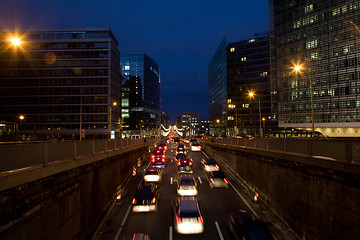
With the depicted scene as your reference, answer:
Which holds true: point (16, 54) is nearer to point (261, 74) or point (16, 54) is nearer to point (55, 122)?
point (55, 122)

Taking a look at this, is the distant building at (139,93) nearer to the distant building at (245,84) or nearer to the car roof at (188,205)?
the distant building at (245,84)

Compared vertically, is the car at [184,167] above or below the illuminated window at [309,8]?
below

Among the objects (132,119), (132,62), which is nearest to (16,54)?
(132,119)

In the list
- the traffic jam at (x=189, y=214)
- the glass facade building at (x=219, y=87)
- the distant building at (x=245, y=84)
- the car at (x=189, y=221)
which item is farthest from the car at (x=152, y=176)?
the glass facade building at (x=219, y=87)

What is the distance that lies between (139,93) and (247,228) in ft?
466

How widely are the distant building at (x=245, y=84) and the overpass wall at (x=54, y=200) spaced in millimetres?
102084

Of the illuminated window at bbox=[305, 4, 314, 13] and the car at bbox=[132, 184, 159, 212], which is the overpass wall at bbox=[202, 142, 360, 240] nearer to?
the car at bbox=[132, 184, 159, 212]

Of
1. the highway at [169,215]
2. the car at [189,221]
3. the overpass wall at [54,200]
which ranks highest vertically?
the overpass wall at [54,200]

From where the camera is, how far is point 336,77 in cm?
5938

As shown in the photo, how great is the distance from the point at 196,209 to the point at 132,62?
489 feet

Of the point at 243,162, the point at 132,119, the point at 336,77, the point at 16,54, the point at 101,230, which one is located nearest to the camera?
the point at 101,230

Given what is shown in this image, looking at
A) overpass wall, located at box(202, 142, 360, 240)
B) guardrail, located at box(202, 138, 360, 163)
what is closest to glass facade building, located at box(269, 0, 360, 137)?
A: guardrail, located at box(202, 138, 360, 163)

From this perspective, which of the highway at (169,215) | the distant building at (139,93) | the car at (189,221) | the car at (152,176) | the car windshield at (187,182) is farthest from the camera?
the distant building at (139,93)

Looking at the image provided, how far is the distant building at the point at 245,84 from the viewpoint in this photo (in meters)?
116
